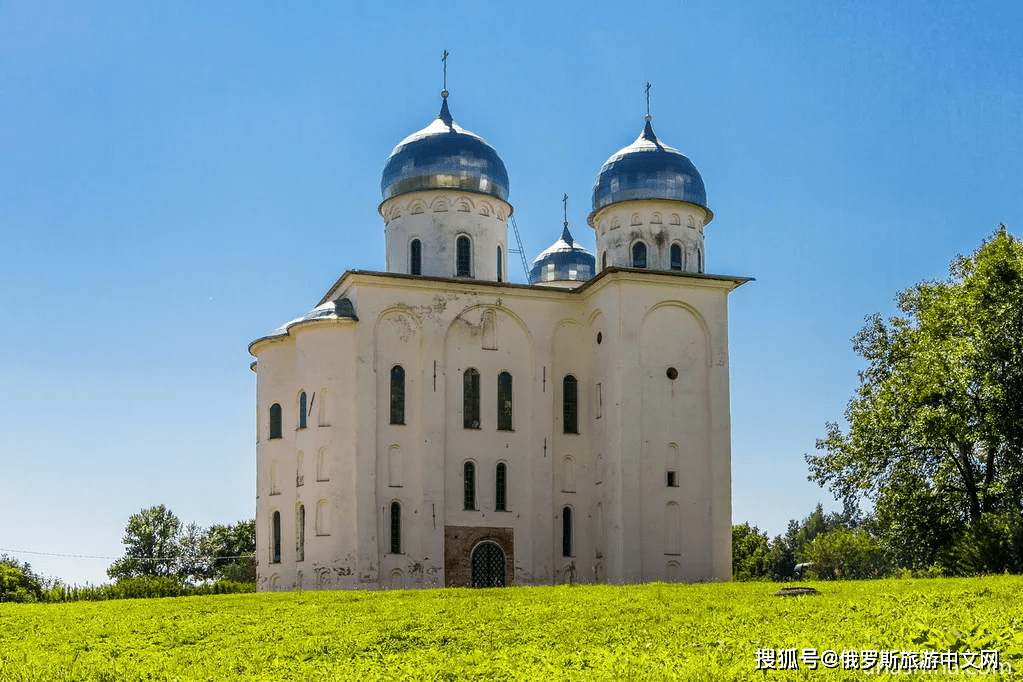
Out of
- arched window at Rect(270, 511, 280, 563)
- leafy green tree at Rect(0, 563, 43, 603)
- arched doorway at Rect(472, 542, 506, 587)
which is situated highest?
arched window at Rect(270, 511, 280, 563)

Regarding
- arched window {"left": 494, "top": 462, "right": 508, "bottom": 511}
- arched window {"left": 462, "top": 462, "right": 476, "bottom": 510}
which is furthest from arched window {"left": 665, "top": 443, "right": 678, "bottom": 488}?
arched window {"left": 462, "top": 462, "right": 476, "bottom": 510}

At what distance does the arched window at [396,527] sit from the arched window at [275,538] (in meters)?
3.41

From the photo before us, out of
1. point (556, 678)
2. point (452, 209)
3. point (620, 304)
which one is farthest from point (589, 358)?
point (556, 678)

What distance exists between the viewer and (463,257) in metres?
31.2

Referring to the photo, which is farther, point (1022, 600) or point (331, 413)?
point (331, 413)

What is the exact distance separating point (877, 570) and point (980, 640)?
51112mm

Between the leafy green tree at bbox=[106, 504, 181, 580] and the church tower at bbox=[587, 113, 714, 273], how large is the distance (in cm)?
2708

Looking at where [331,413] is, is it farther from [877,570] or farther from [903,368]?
[877,570]

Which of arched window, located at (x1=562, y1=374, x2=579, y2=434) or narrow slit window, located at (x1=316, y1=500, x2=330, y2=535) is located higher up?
Result: arched window, located at (x1=562, y1=374, x2=579, y2=434)

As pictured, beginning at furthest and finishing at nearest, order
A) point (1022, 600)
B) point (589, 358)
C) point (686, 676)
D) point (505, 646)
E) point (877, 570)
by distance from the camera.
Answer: point (877, 570), point (589, 358), point (1022, 600), point (505, 646), point (686, 676)

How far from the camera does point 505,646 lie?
1386cm

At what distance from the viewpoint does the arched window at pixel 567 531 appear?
1147 inches

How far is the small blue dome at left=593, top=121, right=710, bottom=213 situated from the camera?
31.1 m

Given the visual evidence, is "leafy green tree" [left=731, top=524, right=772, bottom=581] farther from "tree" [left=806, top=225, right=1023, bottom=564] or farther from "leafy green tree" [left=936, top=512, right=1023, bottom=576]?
"leafy green tree" [left=936, top=512, right=1023, bottom=576]
